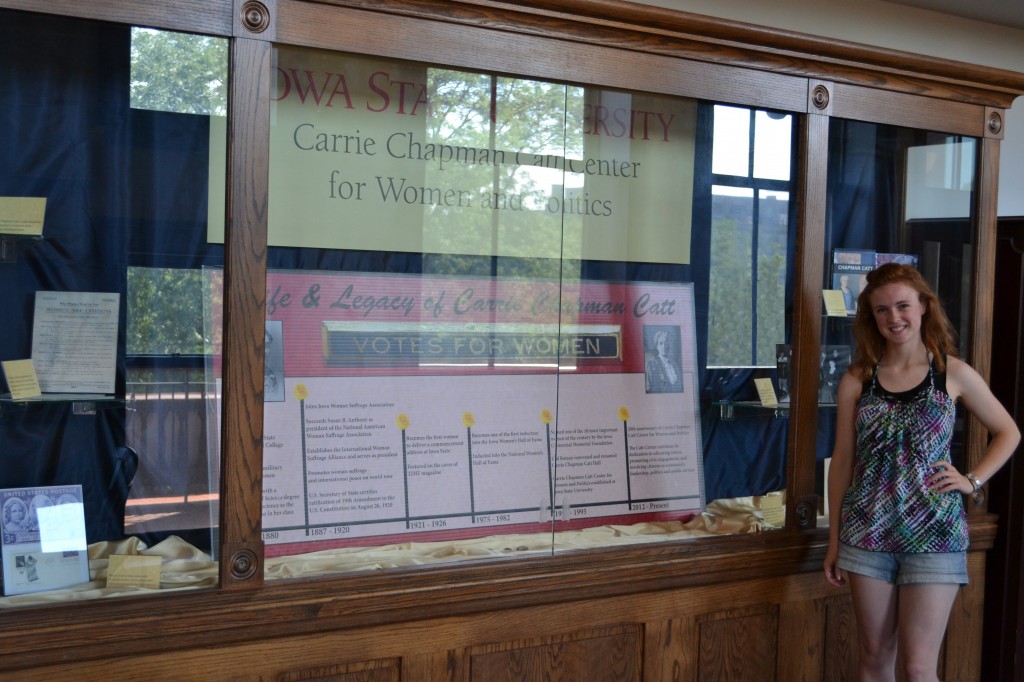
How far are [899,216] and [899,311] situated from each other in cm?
60

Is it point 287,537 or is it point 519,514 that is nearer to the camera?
point 287,537

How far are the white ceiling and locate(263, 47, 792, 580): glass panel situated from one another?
1621mm

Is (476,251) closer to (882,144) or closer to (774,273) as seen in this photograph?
(774,273)

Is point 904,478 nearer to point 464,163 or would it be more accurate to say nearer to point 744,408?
point 744,408

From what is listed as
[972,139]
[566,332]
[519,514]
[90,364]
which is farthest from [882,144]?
[90,364]

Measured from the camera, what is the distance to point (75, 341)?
201 cm

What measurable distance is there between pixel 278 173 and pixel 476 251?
538 mm

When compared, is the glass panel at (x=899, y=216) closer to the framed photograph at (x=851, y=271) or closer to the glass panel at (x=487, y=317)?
the framed photograph at (x=851, y=271)

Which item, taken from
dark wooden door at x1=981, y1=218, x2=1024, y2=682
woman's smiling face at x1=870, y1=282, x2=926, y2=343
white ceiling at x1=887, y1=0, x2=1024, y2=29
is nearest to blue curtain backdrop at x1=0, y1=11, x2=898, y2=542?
woman's smiling face at x1=870, y1=282, x2=926, y2=343

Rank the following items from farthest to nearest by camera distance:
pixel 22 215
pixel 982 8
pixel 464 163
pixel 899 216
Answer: pixel 982 8 < pixel 899 216 < pixel 464 163 < pixel 22 215

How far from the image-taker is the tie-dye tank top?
7.82 feet

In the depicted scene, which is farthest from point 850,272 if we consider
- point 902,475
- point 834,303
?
point 902,475

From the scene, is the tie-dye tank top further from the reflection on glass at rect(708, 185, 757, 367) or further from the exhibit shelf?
the reflection on glass at rect(708, 185, 757, 367)

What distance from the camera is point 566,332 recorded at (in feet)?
8.33
